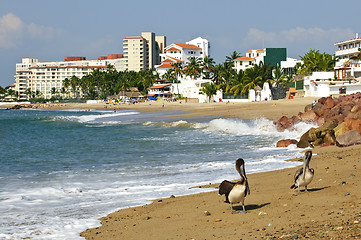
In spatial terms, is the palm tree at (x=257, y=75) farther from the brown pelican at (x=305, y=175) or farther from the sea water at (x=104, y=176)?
the brown pelican at (x=305, y=175)

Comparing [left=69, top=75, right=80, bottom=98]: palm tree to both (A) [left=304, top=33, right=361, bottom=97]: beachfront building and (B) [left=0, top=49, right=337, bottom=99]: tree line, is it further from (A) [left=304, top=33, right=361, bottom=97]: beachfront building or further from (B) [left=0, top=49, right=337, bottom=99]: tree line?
(A) [left=304, top=33, right=361, bottom=97]: beachfront building

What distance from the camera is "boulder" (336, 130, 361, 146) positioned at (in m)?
16.3

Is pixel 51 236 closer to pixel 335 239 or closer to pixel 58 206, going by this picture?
pixel 58 206

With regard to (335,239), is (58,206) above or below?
below

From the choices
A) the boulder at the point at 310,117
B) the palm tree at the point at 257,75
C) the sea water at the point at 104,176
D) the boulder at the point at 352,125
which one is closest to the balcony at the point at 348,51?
the palm tree at the point at 257,75

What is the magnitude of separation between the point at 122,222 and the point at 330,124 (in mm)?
14426

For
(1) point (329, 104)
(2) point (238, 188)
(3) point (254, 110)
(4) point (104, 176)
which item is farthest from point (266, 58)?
(2) point (238, 188)

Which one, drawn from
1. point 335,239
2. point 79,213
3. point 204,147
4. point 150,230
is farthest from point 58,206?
point 204,147

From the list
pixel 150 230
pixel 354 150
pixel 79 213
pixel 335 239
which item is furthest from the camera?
pixel 354 150

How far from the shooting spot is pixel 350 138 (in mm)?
16359

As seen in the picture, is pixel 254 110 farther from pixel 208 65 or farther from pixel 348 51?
pixel 208 65

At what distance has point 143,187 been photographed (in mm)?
12297

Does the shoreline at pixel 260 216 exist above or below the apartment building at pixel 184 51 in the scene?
below

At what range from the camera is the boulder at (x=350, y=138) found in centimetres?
1628
